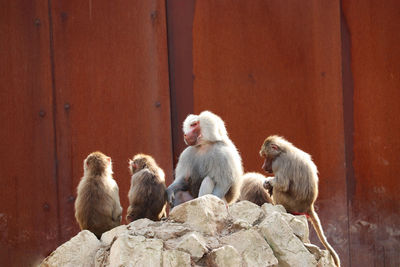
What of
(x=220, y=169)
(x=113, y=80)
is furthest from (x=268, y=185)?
(x=113, y=80)

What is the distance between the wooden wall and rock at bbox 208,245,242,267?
2.90 metres

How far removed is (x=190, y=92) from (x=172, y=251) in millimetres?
3177

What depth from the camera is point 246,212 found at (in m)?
5.57

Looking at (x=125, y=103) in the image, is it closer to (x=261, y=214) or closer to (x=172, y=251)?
(x=261, y=214)

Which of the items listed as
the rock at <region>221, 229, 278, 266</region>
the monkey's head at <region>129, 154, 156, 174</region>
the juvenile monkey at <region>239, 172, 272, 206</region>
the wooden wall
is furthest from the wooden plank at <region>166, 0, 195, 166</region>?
the rock at <region>221, 229, 278, 266</region>

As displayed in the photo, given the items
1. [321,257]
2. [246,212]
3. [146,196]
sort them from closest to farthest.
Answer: [321,257] → [246,212] → [146,196]

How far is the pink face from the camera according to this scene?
6594mm

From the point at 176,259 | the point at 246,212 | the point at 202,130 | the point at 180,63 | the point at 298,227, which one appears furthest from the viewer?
the point at 180,63

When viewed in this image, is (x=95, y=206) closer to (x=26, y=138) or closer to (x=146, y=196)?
(x=146, y=196)

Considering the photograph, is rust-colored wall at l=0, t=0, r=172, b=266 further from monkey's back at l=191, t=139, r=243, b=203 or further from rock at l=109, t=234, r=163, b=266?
rock at l=109, t=234, r=163, b=266

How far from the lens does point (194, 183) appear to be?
21.7 feet

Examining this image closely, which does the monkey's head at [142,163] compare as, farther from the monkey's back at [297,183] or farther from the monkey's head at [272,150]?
the monkey's back at [297,183]

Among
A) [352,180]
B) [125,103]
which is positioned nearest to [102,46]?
[125,103]

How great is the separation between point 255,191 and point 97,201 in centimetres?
147
